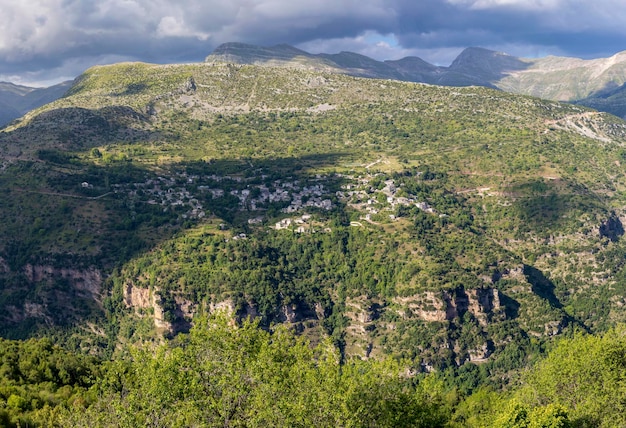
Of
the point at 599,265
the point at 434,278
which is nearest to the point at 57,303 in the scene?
the point at 434,278

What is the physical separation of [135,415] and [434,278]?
383 ft

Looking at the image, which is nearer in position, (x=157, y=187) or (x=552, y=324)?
(x=552, y=324)

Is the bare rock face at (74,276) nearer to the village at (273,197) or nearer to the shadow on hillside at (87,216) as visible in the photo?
the shadow on hillside at (87,216)

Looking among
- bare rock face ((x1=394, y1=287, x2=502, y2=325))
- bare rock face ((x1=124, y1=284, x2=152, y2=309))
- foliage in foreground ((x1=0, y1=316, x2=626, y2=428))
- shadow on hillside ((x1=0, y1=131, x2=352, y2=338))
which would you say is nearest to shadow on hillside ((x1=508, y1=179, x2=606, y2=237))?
bare rock face ((x1=394, y1=287, x2=502, y2=325))

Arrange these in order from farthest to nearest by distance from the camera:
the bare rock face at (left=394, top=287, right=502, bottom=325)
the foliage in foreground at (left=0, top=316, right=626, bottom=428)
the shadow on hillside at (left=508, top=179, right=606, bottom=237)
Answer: the shadow on hillside at (left=508, top=179, right=606, bottom=237) → the bare rock face at (left=394, top=287, right=502, bottom=325) → the foliage in foreground at (left=0, top=316, right=626, bottom=428)

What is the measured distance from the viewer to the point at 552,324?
457ft

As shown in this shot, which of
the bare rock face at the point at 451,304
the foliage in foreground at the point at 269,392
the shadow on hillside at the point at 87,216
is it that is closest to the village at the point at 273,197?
the shadow on hillside at the point at 87,216

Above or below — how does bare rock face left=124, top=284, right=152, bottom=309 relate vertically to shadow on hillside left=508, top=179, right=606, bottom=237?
below

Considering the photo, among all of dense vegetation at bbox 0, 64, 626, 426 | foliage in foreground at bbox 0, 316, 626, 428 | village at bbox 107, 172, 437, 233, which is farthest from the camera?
village at bbox 107, 172, 437, 233

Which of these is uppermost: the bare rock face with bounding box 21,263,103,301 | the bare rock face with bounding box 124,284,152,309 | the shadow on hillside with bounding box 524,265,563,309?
the bare rock face with bounding box 21,263,103,301

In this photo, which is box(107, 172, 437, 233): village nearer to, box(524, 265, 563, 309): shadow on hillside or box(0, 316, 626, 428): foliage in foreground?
box(524, 265, 563, 309): shadow on hillside

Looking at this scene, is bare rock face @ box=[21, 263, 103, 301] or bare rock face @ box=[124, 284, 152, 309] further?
bare rock face @ box=[21, 263, 103, 301]

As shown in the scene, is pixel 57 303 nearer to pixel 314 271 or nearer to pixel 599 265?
pixel 314 271

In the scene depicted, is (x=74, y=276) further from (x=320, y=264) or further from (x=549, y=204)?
(x=549, y=204)
